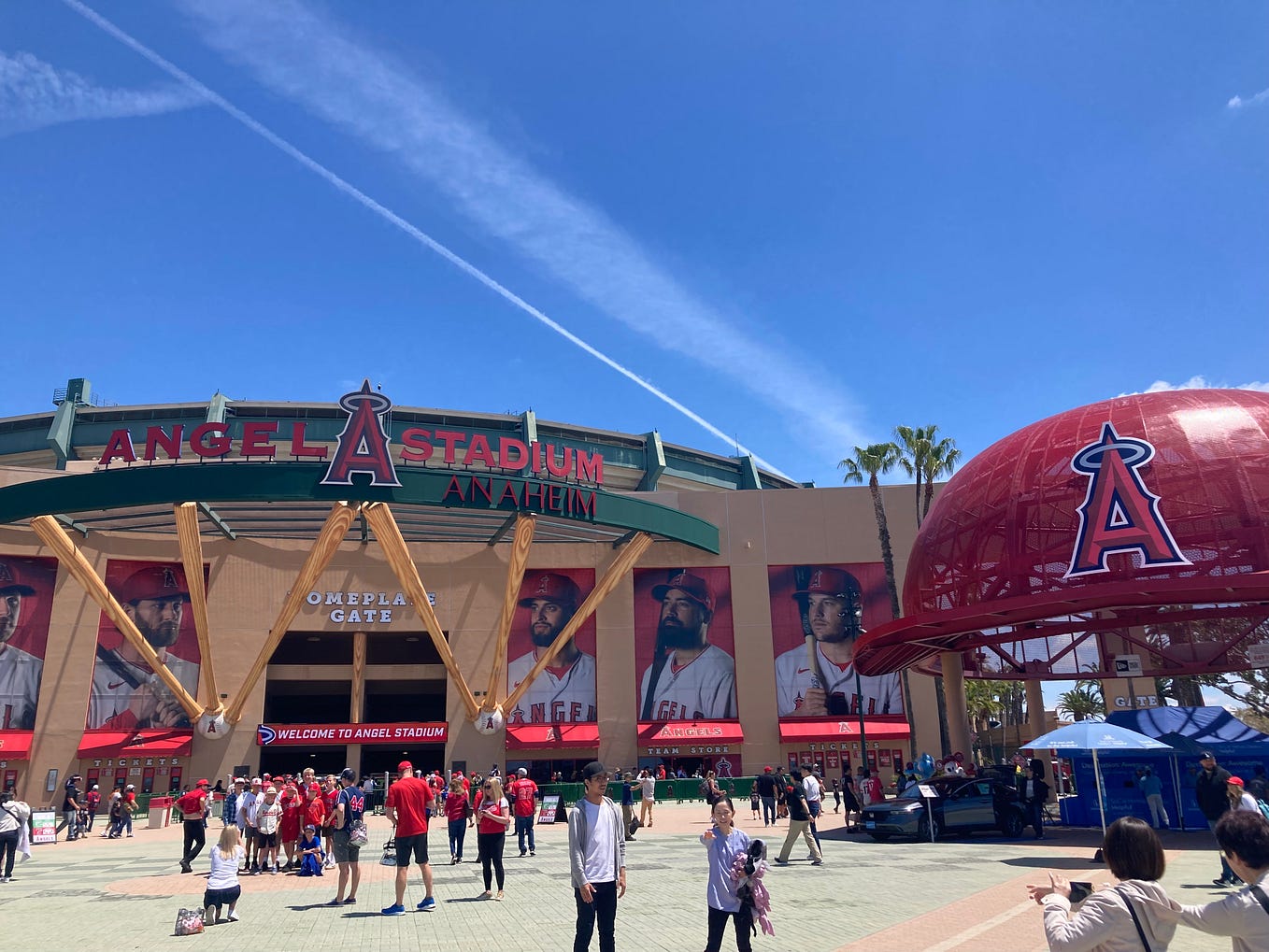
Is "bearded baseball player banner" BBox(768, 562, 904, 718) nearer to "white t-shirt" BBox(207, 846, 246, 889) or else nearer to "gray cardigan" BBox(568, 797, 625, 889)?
"white t-shirt" BBox(207, 846, 246, 889)

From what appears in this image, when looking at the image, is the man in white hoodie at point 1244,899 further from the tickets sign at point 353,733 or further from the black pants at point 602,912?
the tickets sign at point 353,733

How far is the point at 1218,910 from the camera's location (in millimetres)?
3967

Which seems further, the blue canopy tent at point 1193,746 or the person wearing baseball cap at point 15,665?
the person wearing baseball cap at point 15,665

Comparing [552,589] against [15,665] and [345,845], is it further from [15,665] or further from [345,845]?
[345,845]

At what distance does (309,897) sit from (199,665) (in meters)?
32.0

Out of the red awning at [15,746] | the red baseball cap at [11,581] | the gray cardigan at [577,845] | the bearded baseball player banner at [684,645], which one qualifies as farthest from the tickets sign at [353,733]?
the gray cardigan at [577,845]

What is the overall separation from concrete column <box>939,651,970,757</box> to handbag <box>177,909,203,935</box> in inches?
891

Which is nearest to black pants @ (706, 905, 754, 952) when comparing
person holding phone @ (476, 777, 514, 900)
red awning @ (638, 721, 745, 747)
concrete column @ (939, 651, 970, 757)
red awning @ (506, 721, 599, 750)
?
person holding phone @ (476, 777, 514, 900)

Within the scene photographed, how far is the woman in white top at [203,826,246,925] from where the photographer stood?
11.5 metres

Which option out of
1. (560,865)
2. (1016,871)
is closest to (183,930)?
(560,865)

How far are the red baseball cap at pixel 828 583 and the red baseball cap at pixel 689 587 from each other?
14.1 feet

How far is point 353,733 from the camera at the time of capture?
41.9 m

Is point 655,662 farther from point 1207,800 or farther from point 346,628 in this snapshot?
point 1207,800

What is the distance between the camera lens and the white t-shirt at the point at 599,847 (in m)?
7.62
